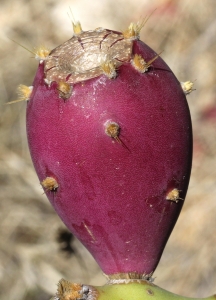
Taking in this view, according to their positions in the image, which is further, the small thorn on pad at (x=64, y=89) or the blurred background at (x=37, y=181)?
the blurred background at (x=37, y=181)

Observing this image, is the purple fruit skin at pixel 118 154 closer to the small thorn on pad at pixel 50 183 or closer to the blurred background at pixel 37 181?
the small thorn on pad at pixel 50 183

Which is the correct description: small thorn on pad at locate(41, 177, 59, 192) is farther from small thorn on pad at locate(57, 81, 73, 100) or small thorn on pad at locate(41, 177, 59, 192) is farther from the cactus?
small thorn on pad at locate(57, 81, 73, 100)

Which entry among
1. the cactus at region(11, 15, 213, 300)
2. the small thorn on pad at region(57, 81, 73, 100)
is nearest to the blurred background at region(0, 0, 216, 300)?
the cactus at region(11, 15, 213, 300)

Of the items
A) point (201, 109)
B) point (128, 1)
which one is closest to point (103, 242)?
point (201, 109)

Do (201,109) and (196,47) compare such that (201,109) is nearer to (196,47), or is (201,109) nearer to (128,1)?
(196,47)

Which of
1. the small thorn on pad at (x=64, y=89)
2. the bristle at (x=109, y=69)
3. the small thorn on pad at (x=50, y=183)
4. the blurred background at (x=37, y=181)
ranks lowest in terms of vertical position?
the small thorn on pad at (x=50, y=183)

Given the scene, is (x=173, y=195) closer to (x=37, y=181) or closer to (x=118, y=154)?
(x=118, y=154)

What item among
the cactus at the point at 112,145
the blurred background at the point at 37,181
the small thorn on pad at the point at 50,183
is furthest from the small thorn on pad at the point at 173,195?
the blurred background at the point at 37,181
